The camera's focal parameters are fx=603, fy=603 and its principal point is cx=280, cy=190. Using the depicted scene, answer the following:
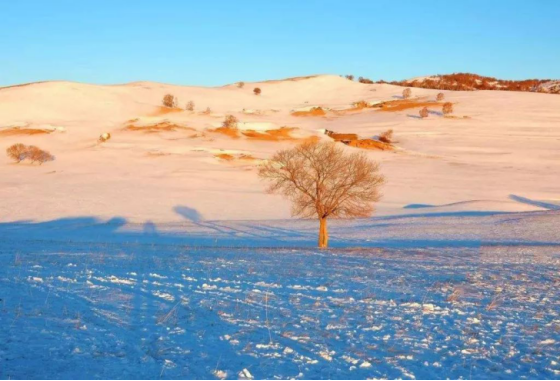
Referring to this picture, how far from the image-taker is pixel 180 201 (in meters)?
45.5

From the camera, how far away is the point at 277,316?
10453 mm

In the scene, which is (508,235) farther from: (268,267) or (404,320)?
(404,320)

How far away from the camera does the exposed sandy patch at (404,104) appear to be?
11423cm

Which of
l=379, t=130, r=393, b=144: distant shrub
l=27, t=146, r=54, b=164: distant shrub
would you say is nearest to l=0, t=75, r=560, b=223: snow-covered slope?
l=27, t=146, r=54, b=164: distant shrub

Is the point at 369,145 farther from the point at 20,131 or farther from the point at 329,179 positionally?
the point at 329,179

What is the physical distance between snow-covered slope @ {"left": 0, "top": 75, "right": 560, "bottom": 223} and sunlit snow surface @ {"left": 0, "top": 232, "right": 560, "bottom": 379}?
25.5 meters

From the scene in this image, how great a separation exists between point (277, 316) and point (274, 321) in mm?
363

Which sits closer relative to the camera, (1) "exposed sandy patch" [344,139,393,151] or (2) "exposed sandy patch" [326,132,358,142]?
(1) "exposed sandy patch" [344,139,393,151]

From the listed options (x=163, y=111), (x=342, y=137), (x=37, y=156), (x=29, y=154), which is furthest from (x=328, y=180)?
(x=163, y=111)

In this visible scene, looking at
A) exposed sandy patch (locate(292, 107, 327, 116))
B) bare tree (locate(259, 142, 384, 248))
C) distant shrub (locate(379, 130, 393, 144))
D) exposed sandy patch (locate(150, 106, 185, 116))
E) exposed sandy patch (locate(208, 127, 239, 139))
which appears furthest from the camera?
exposed sandy patch (locate(292, 107, 327, 116))

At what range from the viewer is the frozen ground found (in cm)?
800

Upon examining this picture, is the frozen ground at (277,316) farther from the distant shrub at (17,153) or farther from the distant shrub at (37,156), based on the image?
the distant shrub at (17,153)

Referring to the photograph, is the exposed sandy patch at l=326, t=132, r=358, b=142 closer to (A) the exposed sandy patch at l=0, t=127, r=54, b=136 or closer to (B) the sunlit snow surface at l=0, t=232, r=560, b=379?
(A) the exposed sandy patch at l=0, t=127, r=54, b=136

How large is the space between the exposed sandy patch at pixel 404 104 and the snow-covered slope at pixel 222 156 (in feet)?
13.2
